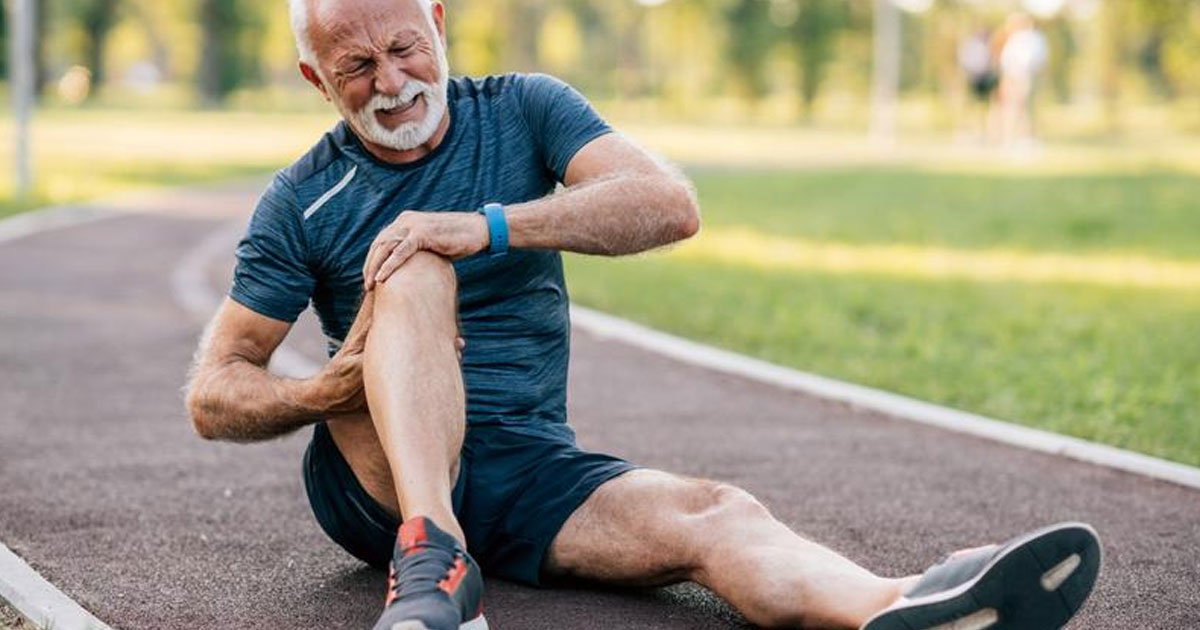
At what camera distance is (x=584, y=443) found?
696 cm

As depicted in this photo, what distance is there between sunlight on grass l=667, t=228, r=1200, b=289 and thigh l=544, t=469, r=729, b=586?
8210mm

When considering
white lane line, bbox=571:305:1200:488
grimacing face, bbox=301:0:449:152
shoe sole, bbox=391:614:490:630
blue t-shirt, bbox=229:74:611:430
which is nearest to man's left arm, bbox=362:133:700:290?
blue t-shirt, bbox=229:74:611:430

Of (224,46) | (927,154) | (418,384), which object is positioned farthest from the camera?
(224,46)

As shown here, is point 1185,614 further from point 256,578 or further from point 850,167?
point 850,167

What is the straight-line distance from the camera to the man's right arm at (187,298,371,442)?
4.18 meters

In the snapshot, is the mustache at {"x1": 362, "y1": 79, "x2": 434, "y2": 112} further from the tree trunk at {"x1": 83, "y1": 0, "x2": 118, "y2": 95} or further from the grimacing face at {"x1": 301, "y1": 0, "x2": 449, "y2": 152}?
the tree trunk at {"x1": 83, "y1": 0, "x2": 118, "y2": 95}

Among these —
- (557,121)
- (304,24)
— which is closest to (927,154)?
(557,121)

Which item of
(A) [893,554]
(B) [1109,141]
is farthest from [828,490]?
(B) [1109,141]

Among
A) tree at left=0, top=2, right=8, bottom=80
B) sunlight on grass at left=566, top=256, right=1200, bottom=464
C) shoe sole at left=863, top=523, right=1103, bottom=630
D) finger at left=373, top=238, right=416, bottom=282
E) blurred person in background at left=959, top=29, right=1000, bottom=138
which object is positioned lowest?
tree at left=0, top=2, right=8, bottom=80

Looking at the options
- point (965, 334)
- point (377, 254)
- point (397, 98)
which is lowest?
point (965, 334)

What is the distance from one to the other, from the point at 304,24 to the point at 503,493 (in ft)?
4.37

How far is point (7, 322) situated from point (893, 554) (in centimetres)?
676

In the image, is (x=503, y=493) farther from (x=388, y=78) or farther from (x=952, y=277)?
(x=952, y=277)

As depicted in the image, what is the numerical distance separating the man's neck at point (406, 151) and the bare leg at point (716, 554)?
101 centimetres
